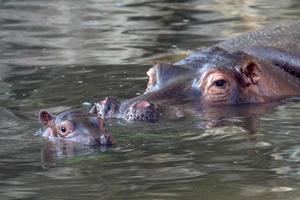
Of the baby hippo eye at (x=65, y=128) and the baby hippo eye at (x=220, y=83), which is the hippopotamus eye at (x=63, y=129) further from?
the baby hippo eye at (x=220, y=83)

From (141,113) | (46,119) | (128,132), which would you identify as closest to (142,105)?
(141,113)

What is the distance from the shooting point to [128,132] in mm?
6887

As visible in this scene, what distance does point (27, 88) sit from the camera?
917 cm

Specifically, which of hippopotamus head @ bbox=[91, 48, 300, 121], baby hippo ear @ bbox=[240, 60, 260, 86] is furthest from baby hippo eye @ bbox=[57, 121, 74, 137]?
baby hippo ear @ bbox=[240, 60, 260, 86]

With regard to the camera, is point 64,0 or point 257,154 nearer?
point 257,154

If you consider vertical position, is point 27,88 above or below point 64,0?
below

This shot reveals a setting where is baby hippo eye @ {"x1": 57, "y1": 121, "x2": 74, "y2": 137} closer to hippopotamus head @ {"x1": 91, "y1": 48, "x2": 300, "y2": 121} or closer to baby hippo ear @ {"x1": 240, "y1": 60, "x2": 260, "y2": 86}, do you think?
hippopotamus head @ {"x1": 91, "y1": 48, "x2": 300, "y2": 121}

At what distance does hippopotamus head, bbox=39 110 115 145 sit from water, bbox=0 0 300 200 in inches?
3.1

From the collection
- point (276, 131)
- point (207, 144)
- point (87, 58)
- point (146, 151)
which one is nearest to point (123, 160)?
point (146, 151)

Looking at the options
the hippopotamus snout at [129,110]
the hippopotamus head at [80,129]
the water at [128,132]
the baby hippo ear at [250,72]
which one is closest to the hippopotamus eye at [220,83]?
the baby hippo ear at [250,72]

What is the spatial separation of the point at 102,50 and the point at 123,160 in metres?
5.79

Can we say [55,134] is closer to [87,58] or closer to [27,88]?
[27,88]

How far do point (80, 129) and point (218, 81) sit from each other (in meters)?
2.15

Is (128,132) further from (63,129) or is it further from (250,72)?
(250,72)
